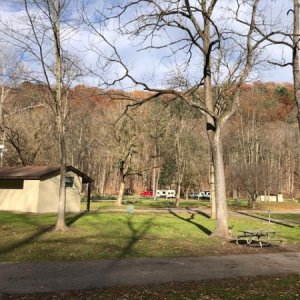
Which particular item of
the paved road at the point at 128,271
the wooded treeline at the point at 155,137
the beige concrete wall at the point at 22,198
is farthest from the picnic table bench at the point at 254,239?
the beige concrete wall at the point at 22,198

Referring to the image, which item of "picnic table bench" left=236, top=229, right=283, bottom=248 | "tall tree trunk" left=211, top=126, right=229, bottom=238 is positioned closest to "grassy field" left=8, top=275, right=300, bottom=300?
"picnic table bench" left=236, top=229, right=283, bottom=248

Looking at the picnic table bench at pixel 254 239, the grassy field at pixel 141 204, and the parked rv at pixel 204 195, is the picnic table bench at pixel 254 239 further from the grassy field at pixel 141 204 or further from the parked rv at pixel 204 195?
the parked rv at pixel 204 195

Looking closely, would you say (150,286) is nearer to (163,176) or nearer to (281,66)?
(281,66)

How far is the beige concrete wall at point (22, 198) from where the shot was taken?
29.1 meters

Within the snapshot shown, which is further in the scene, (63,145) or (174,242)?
(63,145)

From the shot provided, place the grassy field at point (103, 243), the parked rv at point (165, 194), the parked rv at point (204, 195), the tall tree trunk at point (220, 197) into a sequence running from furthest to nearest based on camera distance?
1. the parked rv at point (165, 194)
2. the parked rv at point (204, 195)
3. the tall tree trunk at point (220, 197)
4. the grassy field at point (103, 243)

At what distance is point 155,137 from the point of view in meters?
46.6

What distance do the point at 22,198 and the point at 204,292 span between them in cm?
2402

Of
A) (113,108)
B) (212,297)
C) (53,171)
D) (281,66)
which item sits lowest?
(212,297)

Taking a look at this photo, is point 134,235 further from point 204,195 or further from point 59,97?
point 204,195

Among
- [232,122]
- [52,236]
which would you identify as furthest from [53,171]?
[232,122]

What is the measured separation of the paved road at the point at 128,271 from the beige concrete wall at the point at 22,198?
64.0 feet

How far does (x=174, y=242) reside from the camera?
14883mm

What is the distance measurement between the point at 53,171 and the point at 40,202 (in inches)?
88.7
